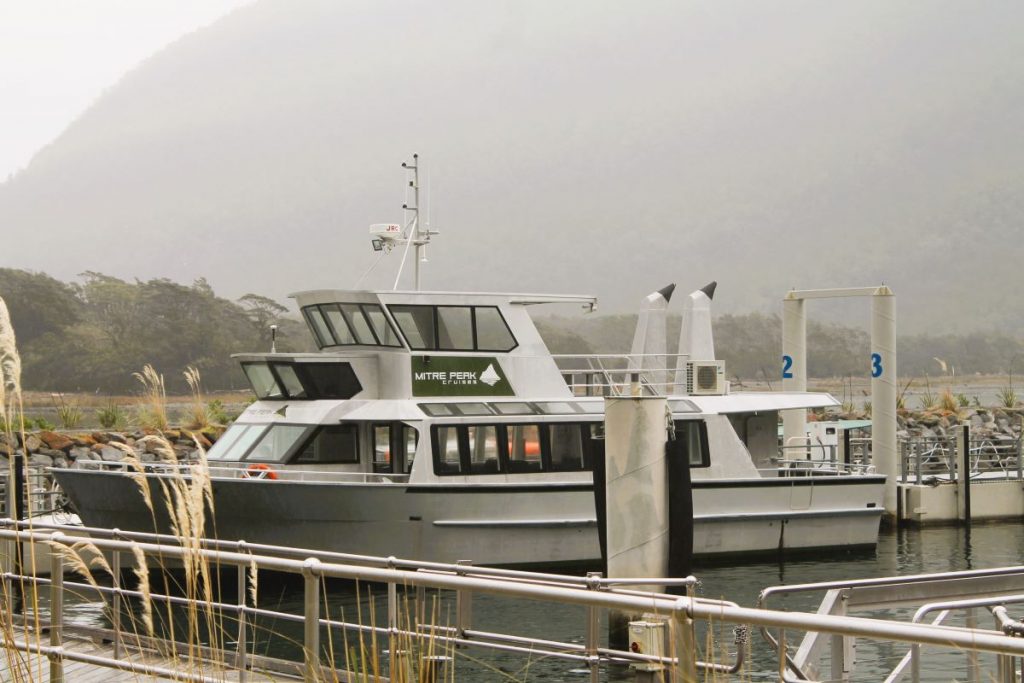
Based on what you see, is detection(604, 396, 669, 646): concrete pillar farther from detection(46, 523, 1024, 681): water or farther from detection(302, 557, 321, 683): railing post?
detection(302, 557, 321, 683): railing post

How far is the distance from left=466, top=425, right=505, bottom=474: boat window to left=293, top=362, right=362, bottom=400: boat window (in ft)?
6.05

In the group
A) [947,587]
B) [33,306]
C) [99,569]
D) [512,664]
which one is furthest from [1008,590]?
[33,306]

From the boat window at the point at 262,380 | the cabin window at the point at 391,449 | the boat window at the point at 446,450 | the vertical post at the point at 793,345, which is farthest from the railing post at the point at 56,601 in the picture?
the vertical post at the point at 793,345

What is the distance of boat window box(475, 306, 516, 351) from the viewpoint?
63.8ft

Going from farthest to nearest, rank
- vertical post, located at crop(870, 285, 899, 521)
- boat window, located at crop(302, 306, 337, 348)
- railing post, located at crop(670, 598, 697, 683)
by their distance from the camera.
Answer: vertical post, located at crop(870, 285, 899, 521) < boat window, located at crop(302, 306, 337, 348) < railing post, located at crop(670, 598, 697, 683)

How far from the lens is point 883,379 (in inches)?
925

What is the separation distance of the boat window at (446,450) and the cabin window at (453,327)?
4.40 ft

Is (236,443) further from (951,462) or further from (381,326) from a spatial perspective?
(951,462)

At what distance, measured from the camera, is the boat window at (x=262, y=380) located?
752 inches

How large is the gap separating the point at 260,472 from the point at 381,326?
9.31 feet

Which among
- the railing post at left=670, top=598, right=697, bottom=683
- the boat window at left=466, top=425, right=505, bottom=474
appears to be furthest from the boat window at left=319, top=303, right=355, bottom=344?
the railing post at left=670, top=598, right=697, bottom=683

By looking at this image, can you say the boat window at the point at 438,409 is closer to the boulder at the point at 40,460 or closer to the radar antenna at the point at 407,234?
the radar antenna at the point at 407,234

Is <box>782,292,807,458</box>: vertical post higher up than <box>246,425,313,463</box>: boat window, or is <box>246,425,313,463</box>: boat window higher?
<box>782,292,807,458</box>: vertical post

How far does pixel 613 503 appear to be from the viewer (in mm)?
12008
